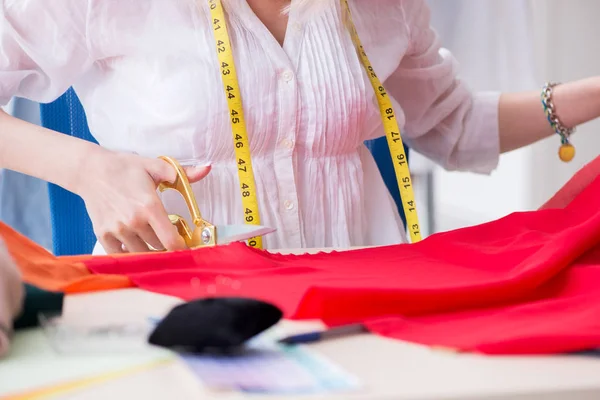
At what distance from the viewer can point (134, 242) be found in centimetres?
94

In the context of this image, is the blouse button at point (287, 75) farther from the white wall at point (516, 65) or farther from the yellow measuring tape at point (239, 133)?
the white wall at point (516, 65)

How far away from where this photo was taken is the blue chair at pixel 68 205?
1.30 meters

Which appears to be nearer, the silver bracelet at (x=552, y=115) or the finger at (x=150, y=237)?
the finger at (x=150, y=237)

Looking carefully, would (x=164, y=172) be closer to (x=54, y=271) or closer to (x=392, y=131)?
(x=54, y=271)

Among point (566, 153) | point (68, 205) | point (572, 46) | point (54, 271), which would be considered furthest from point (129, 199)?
point (572, 46)

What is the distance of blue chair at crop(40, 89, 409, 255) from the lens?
1299 mm

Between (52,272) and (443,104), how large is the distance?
2.91 feet

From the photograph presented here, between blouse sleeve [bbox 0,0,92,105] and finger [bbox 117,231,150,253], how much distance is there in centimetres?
32

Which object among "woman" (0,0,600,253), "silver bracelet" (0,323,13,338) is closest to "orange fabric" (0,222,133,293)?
"silver bracelet" (0,323,13,338)

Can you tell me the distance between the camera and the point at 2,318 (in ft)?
1.65

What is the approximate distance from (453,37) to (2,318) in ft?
3.90

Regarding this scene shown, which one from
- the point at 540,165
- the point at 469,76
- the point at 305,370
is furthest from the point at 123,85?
the point at 540,165

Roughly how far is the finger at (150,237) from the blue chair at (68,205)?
429 millimetres

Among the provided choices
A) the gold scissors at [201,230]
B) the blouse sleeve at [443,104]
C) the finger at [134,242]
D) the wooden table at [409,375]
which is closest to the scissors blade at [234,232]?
the gold scissors at [201,230]
